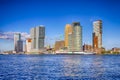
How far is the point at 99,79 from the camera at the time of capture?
196 feet

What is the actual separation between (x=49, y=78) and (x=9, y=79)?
8.35 m

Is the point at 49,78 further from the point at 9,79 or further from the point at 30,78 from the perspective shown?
the point at 9,79

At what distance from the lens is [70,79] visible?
194 ft

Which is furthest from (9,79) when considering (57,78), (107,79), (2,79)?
(107,79)

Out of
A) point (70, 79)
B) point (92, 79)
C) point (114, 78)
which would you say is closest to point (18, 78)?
point (70, 79)

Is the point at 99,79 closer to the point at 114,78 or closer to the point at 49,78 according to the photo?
the point at 114,78

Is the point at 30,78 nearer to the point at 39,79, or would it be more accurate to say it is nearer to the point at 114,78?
the point at 39,79

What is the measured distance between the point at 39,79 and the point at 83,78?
375 inches

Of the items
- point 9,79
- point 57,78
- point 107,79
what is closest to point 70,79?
point 57,78

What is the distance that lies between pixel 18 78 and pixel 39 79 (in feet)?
17.2

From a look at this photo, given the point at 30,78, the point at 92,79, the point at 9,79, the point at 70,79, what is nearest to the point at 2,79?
the point at 9,79

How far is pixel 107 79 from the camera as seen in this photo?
60.1m

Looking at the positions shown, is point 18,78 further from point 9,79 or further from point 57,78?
point 57,78

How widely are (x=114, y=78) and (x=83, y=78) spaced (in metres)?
6.87
